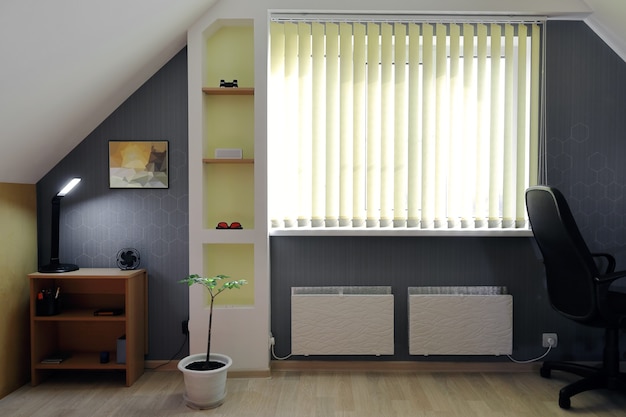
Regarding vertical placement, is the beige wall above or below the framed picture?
below

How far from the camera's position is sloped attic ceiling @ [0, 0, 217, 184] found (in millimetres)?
2242

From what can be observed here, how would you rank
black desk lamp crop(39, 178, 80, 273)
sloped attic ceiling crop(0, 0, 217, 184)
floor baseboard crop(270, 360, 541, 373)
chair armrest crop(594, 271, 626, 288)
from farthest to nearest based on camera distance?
floor baseboard crop(270, 360, 541, 373)
black desk lamp crop(39, 178, 80, 273)
chair armrest crop(594, 271, 626, 288)
sloped attic ceiling crop(0, 0, 217, 184)

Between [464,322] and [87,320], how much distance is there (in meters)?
2.39

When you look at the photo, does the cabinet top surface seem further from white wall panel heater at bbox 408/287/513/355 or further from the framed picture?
white wall panel heater at bbox 408/287/513/355

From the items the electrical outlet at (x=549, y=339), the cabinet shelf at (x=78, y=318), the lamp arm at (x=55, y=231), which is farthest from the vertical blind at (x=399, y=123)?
the lamp arm at (x=55, y=231)

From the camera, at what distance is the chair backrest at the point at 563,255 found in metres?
2.84

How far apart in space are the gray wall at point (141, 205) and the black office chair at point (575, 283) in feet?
7.39

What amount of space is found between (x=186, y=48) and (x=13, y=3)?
166cm

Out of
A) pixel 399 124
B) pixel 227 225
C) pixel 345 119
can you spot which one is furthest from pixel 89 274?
pixel 399 124

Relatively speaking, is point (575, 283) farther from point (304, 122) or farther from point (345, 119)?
point (304, 122)


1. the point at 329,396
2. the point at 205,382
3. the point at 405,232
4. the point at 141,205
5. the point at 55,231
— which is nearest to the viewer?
the point at 205,382

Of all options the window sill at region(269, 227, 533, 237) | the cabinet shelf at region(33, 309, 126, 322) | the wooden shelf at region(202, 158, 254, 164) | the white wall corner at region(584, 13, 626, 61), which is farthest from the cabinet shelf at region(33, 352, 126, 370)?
the white wall corner at region(584, 13, 626, 61)

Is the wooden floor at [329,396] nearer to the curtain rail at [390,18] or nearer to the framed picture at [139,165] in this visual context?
the framed picture at [139,165]

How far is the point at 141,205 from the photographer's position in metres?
3.57
